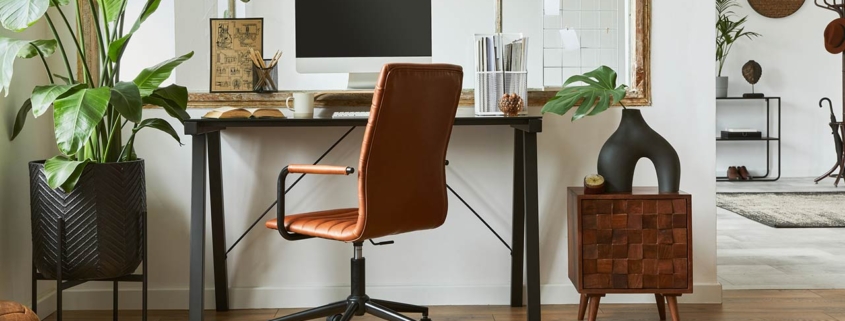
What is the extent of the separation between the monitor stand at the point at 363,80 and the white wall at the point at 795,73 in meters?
5.74

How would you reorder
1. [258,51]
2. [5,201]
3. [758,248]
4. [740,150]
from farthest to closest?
1. [740,150]
2. [758,248]
3. [258,51]
4. [5,201]

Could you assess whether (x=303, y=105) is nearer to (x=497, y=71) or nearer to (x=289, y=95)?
(x=289, y=95)

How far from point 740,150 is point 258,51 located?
19.8 feet

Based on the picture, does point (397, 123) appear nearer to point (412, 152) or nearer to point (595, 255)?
point (412, 152)

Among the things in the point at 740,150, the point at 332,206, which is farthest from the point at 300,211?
the point at 740,150

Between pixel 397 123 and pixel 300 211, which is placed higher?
pixel 397 123

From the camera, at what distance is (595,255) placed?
2725 mm

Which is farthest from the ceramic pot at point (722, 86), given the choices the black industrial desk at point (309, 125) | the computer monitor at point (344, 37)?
the black industrial desk at point (309, 125)

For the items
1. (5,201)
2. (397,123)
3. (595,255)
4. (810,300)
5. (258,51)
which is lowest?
(810,300)

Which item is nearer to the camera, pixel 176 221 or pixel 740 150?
pixel 176 221

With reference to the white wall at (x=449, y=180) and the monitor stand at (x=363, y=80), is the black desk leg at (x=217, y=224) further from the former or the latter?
the monitor stand at (x=363, y=80)

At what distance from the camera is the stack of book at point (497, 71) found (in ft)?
9.62

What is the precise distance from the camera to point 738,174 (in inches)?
305

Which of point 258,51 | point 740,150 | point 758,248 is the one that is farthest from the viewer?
point 740,150
